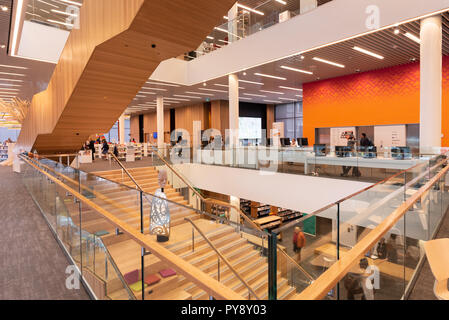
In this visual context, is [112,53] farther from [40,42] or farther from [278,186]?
[278,186]

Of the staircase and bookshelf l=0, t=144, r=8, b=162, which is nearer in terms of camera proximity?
the staircase

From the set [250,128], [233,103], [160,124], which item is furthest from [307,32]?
[250,128]

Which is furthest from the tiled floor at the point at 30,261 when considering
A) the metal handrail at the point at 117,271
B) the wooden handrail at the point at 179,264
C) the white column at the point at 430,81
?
the white column at the point at 430,81

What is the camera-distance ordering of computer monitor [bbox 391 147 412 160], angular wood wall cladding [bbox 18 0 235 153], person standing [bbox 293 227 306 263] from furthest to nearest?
1. computer monitor [bbox 391 147 412 160]
2. angular wood wall cladding [bbox 18 0 235 153]
3. person standing [bbox 293 227 306 263]

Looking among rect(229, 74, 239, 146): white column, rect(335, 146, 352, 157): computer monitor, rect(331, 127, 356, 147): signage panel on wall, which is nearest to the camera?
rect(335, 146, 352, 157): computer monitor

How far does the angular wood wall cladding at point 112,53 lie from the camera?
3.74 meters

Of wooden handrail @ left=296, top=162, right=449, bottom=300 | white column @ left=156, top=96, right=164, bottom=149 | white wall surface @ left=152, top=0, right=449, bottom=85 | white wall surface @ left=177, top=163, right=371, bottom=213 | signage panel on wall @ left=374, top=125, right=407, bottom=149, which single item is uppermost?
white wall surface @ left=152, top=0, right=449, bottom=85

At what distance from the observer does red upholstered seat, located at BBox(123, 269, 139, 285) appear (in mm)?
2093

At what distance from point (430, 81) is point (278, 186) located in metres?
4.80

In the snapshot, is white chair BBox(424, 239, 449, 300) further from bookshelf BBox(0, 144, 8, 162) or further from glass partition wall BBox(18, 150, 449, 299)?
bookshelf BBox(0, 144, 8, 162)

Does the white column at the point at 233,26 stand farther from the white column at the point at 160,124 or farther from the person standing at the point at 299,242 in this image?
the person standing at the point at 299,242

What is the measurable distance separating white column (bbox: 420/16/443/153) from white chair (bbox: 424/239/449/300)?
5.47 m

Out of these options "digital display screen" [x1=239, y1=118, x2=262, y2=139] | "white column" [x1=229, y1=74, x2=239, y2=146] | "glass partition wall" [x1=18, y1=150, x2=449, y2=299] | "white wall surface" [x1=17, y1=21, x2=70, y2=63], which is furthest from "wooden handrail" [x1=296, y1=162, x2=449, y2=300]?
"digital display screen" [x1=239, y1=118, x2=262, y2=139]
